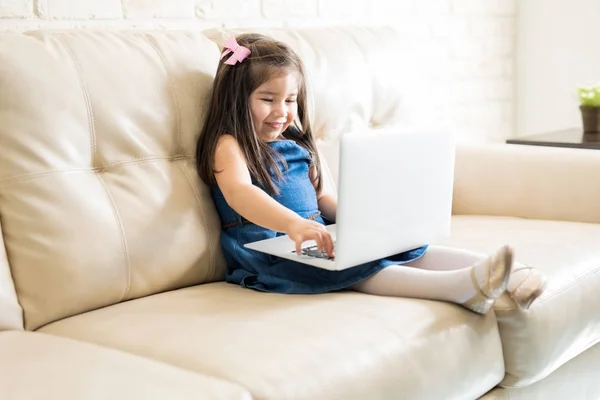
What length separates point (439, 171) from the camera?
1.61m

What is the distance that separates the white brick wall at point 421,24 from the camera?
1992 millimetres

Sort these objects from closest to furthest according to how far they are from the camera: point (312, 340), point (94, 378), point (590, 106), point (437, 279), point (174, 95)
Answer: point (94, 378), point (312, 340), point (437, 279), point (174, 95), point (590, 106)

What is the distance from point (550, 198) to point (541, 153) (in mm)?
125

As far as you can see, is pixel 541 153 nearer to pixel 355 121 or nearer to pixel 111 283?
pixel 355 121

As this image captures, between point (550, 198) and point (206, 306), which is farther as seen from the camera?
point (550, 198)

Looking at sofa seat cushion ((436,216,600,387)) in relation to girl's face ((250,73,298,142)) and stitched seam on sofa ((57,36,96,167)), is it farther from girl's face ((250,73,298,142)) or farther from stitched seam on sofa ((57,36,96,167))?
stitched seam on sofa ((57,36,96,167))

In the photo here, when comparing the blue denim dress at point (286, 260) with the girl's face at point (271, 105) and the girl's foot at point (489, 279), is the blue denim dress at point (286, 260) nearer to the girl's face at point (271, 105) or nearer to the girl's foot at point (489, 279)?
the girl's face at point (271, 105)

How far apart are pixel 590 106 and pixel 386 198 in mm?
1544

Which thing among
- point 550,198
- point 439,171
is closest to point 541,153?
point 550,198

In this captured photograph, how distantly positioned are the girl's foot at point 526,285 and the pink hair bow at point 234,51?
71 cm

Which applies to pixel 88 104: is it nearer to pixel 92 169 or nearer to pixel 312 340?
pixel 92 169

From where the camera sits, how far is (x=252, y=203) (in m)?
1.64

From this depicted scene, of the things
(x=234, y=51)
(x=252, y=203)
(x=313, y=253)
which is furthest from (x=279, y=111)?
(x=313, y=253)

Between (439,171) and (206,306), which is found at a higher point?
(439,171)
